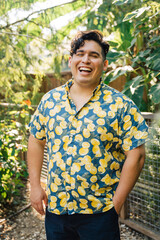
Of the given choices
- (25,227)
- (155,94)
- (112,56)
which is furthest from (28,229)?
(112,56)

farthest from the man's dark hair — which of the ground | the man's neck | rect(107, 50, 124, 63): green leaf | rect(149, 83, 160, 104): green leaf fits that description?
the ground

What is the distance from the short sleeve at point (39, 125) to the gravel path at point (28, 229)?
5.13 feet

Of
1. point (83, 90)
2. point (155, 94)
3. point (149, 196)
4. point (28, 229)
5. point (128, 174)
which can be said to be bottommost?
point (28, 229)

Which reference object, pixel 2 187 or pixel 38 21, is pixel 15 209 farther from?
pixel 38 21

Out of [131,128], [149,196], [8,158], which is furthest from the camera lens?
[8,158]

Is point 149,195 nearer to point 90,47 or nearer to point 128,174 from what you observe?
point 128,174

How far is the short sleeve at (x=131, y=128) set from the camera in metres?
1.22

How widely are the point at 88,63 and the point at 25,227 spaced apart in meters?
2.18

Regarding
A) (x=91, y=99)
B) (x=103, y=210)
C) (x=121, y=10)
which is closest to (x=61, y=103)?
(x=91, y=99)

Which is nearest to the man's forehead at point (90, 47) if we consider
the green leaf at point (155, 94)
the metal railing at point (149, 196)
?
the green leaf at point (155, 94)

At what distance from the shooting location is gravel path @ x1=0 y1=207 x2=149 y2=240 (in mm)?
2506

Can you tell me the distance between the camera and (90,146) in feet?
4.09

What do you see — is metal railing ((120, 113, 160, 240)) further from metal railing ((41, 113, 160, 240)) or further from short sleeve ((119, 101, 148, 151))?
short sleeve ((119, 101, 148, 151))

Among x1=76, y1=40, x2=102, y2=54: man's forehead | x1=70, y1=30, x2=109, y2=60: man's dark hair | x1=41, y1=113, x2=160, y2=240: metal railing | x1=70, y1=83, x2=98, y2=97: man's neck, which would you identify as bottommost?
x1=41, y1=113, x2=160, y2=240: metal railing
